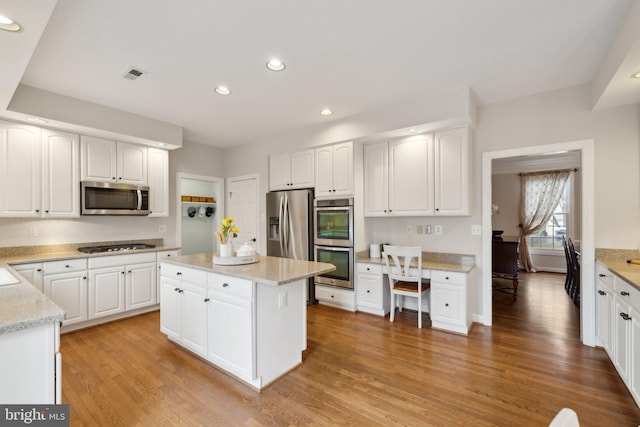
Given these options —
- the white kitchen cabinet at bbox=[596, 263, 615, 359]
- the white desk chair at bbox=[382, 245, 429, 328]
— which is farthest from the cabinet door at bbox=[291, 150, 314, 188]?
the white kitchen cabinet at bbox=[596, 263, 615, 359]

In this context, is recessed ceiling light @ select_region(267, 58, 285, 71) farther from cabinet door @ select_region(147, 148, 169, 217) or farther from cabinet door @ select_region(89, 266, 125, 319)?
cabinet door @ select_region(89, 266, 125, 319)

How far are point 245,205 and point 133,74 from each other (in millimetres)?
2854

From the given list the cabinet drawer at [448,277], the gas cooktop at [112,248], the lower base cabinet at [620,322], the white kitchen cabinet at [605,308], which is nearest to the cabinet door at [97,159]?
the gas cooktop at [112,248]

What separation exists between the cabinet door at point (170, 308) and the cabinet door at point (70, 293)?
1.11 metres

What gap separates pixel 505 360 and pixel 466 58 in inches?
106

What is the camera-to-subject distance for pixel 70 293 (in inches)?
128

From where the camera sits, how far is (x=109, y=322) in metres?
3.62

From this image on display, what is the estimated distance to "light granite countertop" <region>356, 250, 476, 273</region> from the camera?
333 centimetres

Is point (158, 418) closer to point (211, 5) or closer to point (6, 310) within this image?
point (6, 310)

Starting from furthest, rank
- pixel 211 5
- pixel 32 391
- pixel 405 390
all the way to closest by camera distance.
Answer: pixel 405 390 → pixel 211 5 → pixel 32 391

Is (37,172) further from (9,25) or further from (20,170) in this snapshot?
(9,25)

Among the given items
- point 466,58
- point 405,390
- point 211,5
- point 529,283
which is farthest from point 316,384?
point 529,283

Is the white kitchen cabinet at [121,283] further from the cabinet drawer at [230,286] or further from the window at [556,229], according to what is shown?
the window at [556,229]

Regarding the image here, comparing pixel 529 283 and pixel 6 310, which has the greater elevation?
pixel 6 310
